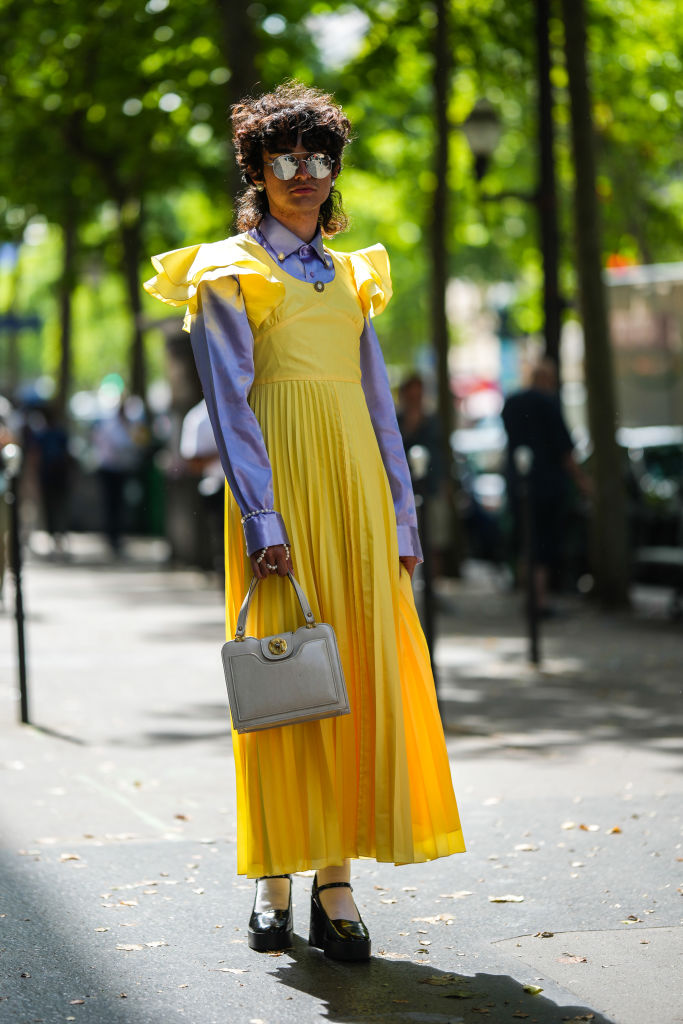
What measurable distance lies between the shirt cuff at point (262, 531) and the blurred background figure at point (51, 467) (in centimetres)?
1716

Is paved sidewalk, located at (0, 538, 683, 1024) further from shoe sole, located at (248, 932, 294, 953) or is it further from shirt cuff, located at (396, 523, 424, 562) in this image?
shirt cuff, located at (396, 523, 424, 562)

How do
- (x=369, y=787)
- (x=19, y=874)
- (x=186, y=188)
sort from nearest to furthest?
(x=369, y=787)
(x=19, y=874)
(x=186, y=188)

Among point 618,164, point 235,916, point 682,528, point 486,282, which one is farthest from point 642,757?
point 486,282

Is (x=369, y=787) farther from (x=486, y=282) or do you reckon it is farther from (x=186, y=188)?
(x=486, y=282)

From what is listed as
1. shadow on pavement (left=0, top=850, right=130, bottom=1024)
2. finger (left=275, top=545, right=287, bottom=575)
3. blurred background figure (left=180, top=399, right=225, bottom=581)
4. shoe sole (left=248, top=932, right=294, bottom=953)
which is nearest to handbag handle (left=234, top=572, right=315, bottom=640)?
finger (left=275, top=545, right=287, bottom=575)

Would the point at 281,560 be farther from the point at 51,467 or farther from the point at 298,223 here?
the point at 51,467

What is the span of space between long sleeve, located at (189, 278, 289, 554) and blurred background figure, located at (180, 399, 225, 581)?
7.85 metres

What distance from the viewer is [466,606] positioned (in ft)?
46.2

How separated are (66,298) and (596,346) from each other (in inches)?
608

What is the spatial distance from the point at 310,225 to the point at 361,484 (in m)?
0.73

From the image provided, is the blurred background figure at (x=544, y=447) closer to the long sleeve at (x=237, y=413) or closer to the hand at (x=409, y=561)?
the hand at (x=409, y=561)

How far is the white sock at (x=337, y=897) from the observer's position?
430cm

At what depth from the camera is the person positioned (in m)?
4.24

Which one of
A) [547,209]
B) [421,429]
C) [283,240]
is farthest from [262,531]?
[547,209]
